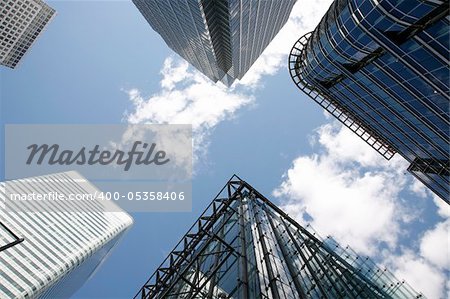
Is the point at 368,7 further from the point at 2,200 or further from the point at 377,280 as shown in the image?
the point at 2,200

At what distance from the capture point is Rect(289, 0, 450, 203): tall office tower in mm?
25584

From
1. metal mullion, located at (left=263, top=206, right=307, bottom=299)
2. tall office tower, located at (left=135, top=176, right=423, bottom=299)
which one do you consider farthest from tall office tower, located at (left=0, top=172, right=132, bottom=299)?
metal mullion, located at (left=263, top=206, right=307, bottom=299)

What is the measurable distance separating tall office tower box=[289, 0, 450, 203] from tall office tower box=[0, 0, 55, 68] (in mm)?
125779

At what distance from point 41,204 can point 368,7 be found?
108 meters

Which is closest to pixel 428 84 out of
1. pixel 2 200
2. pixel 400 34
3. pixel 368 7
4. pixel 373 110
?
pixel 400 34

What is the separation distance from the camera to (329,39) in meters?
40.0

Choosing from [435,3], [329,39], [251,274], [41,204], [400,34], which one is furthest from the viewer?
[41,204]

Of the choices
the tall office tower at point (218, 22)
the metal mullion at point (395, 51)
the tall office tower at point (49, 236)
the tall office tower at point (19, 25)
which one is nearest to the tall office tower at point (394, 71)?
the metal mullion at point (395, 51)

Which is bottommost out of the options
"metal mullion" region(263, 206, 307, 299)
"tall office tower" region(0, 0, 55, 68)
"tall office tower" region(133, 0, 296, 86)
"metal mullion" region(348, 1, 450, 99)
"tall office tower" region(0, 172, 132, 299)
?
"tall office tower" region(0, 172, 132, 299)

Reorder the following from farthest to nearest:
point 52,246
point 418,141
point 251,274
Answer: point 52,246 < point 418,141 < point 251,274

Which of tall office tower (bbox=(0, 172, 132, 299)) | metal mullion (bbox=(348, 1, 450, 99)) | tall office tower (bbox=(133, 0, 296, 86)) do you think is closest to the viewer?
metal mullion (bbox=(348, 1, 450, 99))

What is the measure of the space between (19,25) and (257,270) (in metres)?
160

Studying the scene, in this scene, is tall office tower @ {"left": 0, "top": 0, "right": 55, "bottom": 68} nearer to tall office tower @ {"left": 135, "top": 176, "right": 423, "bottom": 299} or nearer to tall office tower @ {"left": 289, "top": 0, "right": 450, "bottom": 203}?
tall office tower @ {"left": 289, "top": 0, "right": 450, "bottom": 203}

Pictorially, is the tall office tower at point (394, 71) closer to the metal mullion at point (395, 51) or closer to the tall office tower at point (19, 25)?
the metal mullion at point (395, 51)
